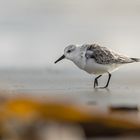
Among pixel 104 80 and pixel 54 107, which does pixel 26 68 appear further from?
pixel 54 107

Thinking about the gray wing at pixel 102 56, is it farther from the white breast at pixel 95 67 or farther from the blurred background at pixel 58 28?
the blurred background at pixel 58 28

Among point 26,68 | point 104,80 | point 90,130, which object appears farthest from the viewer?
point 26,68

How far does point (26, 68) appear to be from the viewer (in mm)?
9570

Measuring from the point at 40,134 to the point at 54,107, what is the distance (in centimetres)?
49

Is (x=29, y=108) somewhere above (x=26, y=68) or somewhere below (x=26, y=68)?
above

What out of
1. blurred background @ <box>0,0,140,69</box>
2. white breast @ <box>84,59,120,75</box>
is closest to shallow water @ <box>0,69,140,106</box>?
white breast @ <box>84,59,120,75</box>

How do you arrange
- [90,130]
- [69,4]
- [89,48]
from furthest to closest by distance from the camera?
1. [69,4]
2. [89,48]
3. [90,130]

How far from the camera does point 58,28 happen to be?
40.0ft

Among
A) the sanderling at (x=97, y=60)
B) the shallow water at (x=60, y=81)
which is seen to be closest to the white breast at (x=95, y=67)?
the sanderling at (x=97, y=60)

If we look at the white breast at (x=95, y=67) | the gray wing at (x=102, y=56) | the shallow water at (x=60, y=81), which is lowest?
the shallow water at (x=60, y=81)

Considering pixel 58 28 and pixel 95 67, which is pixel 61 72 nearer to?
pixel 95 67

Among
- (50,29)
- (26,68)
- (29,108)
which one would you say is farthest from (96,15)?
(29,108)

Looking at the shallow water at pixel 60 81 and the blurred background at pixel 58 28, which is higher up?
the blurred background at pixel 58 28

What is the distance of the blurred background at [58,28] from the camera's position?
34.9 ft
